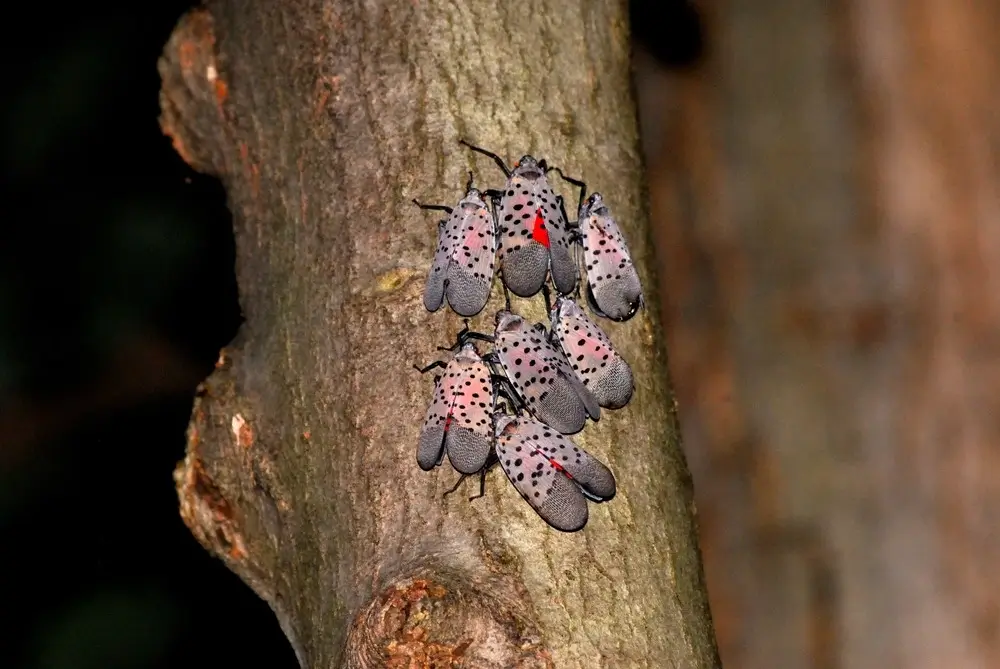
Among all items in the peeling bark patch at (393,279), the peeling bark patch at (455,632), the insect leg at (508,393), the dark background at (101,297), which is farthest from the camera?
the dark background at (101,297)

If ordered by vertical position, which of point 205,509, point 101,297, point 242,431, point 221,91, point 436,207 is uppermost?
point 221,91

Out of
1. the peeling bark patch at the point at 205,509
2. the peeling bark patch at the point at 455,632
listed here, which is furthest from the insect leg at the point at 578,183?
the peeling bark patch at the point at 205,509

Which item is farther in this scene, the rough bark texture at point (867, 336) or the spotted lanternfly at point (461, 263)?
the rough bark texture at point (867, 336)

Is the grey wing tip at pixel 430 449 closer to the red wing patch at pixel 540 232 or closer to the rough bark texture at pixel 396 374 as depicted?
the rough bark texture at pixel 396 374

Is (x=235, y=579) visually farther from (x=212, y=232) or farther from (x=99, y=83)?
(x=99, y=83)

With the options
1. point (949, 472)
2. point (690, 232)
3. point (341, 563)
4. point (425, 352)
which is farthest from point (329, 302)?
point (949, 472)

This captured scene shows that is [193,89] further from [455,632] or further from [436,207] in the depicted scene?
[455,632]

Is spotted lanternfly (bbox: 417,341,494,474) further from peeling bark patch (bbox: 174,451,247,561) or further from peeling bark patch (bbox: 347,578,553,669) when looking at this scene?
peeling bark patch (bbox: 174,451,247,561)

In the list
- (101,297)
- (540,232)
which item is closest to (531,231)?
(540,232)
